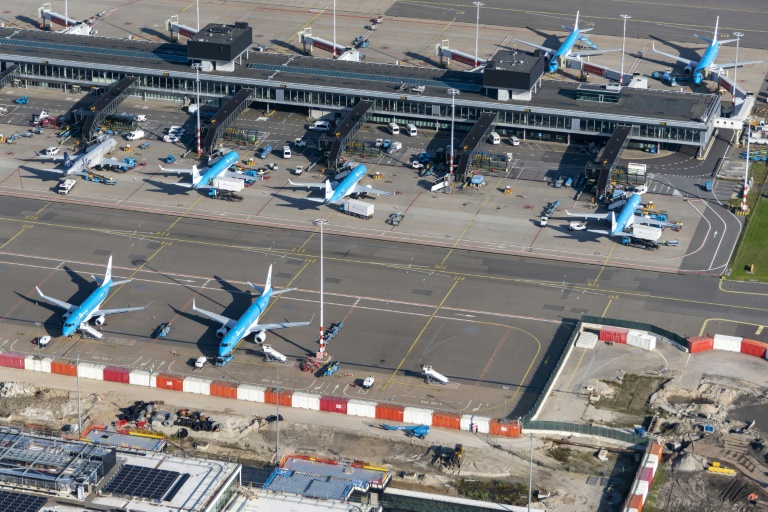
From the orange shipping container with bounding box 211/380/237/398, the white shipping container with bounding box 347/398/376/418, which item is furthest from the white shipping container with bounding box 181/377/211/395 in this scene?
the white shipping container with bounding box 347/398/376/418

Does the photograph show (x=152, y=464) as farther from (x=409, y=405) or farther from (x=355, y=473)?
(x=409, y=405)

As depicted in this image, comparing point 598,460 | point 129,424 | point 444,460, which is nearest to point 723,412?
point 598,460

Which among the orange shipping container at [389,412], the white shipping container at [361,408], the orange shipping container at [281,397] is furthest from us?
the orange shipping container at [281,397]

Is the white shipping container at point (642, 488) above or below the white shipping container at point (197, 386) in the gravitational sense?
above

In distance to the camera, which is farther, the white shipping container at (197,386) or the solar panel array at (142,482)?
the white shipping container at (197,386)

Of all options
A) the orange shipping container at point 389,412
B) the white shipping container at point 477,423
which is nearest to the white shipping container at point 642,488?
the white shipping container at point 477,423

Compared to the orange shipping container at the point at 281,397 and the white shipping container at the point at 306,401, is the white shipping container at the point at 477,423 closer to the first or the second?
the white shipping container at the point at 306,401

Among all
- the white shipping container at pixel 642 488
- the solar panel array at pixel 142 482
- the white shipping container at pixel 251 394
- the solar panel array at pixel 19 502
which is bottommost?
the white shipping container at pixel 251 394

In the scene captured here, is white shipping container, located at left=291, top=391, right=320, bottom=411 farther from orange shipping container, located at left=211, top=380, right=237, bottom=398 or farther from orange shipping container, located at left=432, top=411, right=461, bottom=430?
orange shipping container, located at left=432, top=411, right=461, bottom=430
